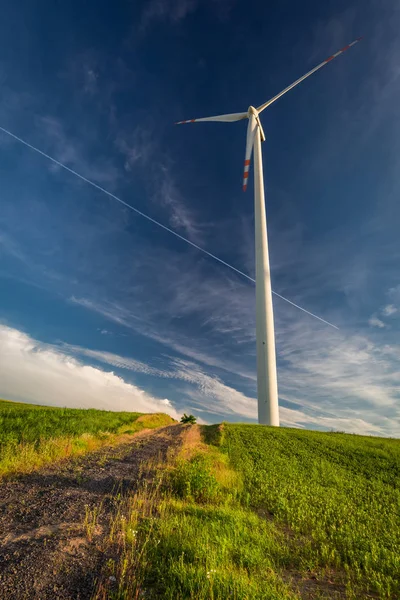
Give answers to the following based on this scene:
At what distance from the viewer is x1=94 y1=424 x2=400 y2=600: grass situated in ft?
21.5

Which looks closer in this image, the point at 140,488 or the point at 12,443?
the point at 140,488

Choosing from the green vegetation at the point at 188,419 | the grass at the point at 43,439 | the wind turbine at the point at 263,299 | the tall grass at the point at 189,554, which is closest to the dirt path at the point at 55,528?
the tall grass at the point at 189,554

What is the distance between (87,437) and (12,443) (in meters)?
6.08

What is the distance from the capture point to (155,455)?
69.2ft

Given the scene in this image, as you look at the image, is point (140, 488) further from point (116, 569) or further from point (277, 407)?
point (277, 407)

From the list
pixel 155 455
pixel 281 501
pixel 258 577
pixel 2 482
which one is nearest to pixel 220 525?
pixel 258 577

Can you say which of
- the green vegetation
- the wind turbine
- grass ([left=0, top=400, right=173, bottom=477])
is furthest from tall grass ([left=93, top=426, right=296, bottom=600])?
the green vegetation

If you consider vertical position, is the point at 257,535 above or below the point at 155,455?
below

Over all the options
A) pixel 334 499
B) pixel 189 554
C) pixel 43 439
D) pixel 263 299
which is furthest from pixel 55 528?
pixel 263 299

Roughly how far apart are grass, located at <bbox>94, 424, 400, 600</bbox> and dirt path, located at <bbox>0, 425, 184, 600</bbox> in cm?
58

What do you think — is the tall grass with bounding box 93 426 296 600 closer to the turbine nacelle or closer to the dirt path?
the dirt path

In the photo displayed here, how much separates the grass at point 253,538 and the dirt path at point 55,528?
1.90 ft

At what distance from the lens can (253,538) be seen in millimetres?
9594

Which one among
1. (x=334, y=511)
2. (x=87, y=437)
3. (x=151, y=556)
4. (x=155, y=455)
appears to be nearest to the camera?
(x=151, y=556)
